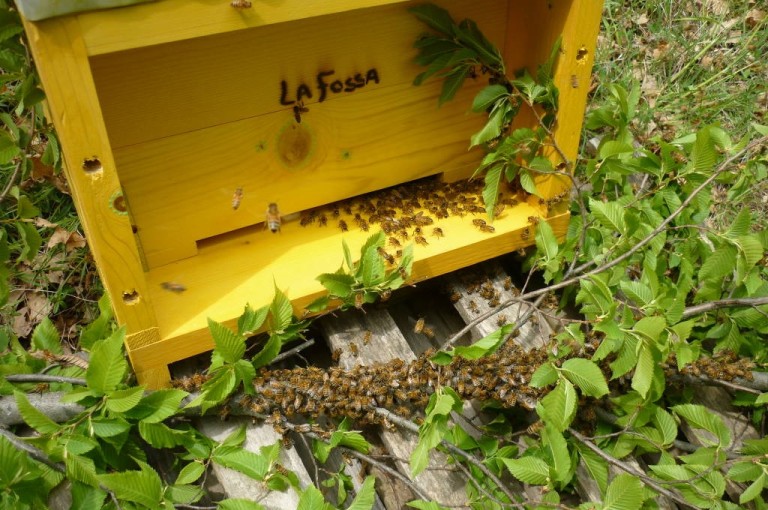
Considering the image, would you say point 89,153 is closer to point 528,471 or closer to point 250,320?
point 250,320

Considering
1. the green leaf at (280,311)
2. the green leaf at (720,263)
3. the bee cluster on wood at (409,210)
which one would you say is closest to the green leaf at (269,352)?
the green leaf at (280,311)

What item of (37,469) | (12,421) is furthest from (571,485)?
(12,421)

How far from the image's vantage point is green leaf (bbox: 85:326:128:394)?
1.75m

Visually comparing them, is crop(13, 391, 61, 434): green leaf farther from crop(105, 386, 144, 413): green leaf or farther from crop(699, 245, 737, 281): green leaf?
crop(699, 245, 737, 281): green leaf

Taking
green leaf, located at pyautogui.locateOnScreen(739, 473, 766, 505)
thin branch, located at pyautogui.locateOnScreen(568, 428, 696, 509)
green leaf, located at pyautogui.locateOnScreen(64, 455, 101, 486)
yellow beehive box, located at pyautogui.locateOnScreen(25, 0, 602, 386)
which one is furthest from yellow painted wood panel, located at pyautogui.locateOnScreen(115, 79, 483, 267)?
green leaf, located at pyautogui.locateOnScreen(739, 473, 766, 505)

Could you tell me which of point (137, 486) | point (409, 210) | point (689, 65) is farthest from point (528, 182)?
point (689, 65)

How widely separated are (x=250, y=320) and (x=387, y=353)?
0.46m

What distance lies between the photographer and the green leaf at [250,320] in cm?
195

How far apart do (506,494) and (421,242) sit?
790 millimetres

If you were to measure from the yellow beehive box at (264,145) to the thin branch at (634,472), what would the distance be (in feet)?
2.15

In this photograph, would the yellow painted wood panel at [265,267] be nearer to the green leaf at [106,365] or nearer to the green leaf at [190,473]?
the green leaf at [106,365]

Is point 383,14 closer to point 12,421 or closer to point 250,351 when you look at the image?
point 250,351

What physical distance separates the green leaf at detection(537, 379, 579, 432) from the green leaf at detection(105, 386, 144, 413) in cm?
102

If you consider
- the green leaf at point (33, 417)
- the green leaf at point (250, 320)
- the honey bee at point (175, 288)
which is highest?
the honey bee at point (175, 288)
